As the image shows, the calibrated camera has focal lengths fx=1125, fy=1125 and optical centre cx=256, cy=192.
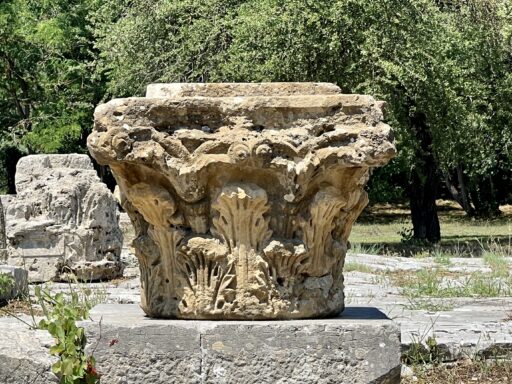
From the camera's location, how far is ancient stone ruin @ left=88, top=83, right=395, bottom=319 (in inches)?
222

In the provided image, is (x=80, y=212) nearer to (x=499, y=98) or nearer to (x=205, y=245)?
(x=205, y=245)

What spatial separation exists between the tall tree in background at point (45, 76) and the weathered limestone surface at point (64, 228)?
14.6 m

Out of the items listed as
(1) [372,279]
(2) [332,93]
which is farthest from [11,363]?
(1) [372,279]

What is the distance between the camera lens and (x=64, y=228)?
1347 centimetres

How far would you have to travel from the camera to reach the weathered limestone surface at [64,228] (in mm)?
13383

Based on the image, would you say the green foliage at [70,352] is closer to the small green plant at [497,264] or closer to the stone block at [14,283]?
the stone block at [14,283]

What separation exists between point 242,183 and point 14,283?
570cm

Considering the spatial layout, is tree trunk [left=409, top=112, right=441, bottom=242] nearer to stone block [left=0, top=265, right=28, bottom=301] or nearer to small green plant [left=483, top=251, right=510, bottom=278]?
small green plant [left=483, top=251, right=510, bottom=278]

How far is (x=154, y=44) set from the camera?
22125mm

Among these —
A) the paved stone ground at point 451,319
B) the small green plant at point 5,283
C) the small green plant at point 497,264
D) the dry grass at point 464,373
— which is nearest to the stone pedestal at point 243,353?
the dry grass at point 464,373

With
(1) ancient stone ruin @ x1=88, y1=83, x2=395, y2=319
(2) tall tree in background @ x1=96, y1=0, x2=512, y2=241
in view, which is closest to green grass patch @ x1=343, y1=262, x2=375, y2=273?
(2) tall tree in background @ x1=96, y1=0, x2=512, y2=241

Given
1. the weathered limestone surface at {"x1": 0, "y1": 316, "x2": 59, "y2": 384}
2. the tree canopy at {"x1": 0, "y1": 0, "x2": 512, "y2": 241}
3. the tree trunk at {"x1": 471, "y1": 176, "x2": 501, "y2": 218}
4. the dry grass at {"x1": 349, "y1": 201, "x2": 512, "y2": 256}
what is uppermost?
the tree canopy at {"x1": 0, "y1": 0, "x2": 512, "y2": 241}

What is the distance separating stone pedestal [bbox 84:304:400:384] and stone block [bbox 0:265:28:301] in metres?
5.28

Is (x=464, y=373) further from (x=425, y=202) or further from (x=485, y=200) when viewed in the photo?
(x=485, y=200)
